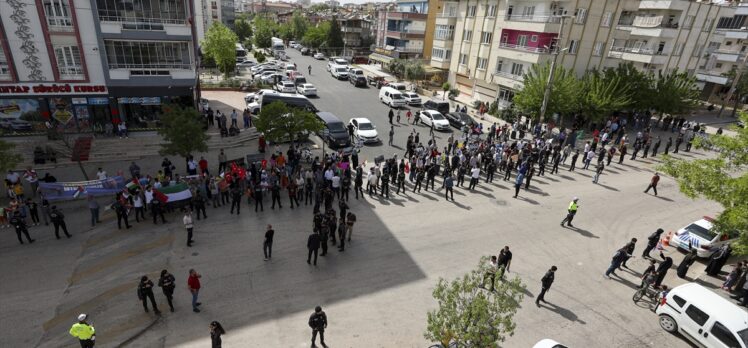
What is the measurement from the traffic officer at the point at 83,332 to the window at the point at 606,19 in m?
41.2

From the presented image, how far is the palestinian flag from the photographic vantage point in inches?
632

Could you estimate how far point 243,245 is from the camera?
48.0ft

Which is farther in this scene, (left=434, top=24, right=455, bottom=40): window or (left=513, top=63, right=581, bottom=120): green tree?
(left=434, top=24, right=455, bottom=40): window

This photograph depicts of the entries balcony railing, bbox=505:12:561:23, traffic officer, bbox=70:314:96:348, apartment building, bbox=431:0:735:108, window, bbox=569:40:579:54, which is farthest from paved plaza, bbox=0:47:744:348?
window, bbox=569:40:579:54

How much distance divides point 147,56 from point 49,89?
567 cm

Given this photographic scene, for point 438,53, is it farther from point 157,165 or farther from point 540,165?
point 157,165

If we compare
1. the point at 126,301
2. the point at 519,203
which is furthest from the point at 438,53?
the point at 126,301

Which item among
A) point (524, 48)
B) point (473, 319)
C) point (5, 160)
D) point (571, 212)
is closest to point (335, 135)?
point (571, 212)

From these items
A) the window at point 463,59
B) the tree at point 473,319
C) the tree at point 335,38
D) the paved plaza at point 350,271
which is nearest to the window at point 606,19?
the window at point 463,59

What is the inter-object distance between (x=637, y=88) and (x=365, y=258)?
31.1 metres

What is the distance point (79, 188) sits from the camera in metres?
17.2

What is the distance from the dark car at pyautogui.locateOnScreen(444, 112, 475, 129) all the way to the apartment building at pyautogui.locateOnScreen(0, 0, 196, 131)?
65.1 ft

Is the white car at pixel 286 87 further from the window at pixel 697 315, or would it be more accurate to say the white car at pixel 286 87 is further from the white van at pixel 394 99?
the window at pixel 697 315

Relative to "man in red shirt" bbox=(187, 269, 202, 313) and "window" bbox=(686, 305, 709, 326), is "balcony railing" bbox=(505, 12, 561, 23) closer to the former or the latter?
"window" bbox=(686, 305, 709, 326)
